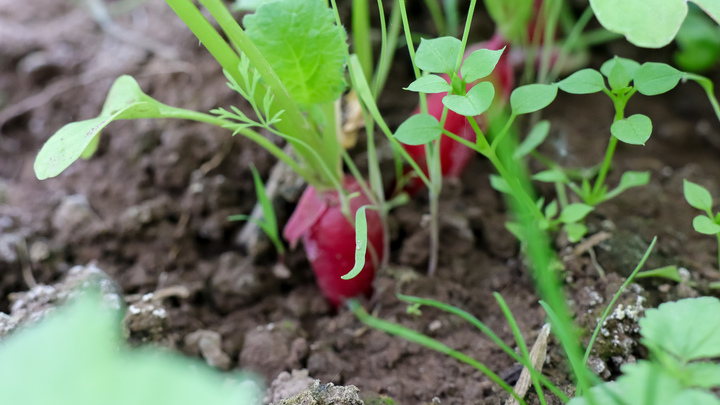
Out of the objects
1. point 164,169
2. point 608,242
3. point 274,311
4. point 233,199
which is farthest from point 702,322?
point 164,169

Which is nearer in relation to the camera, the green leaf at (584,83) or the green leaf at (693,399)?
the green leaf at (693,399)

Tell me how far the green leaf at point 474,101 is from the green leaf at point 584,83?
14 cm

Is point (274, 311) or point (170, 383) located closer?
point (170, 383)

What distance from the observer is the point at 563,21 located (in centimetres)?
139

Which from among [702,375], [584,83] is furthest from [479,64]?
[702,375]

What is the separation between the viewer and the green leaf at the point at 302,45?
0.72m

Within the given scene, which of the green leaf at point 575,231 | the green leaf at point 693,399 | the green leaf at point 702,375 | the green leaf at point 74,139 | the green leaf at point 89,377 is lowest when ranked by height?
the green leaf at point 575,231

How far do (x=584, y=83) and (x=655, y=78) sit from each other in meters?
0.09

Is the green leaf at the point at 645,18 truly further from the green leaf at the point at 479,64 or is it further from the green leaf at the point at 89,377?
the green leaf at the point at 89,377

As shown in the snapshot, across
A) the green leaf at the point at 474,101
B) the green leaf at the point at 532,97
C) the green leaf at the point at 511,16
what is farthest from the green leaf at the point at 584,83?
the green leaf at the point at 511,16

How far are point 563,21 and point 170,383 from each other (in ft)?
4.42

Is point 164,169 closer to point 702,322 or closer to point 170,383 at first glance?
point 170,383

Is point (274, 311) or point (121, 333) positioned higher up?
point (121, 333)

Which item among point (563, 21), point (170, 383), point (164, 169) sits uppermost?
point (170, 383)
